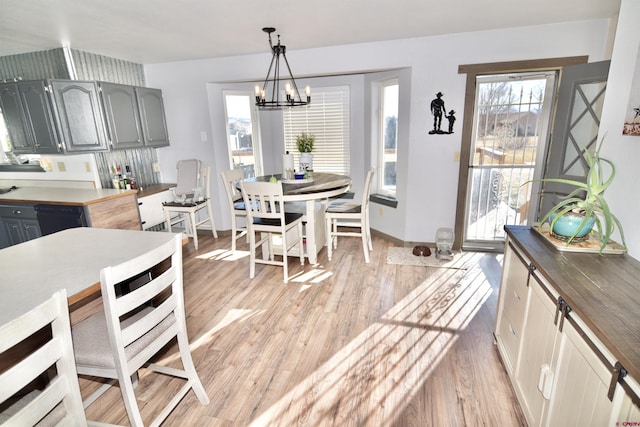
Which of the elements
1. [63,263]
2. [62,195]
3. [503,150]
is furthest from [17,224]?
[503,150]

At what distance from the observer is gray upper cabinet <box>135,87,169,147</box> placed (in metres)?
3.94

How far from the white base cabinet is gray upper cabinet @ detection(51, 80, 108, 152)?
13.3 feet

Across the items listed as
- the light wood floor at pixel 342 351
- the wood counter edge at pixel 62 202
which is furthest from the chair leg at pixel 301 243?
the wood counter edge at pixel 62 202

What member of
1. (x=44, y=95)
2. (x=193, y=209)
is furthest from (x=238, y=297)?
(x=44, y=95)

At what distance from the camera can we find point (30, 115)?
3203mm

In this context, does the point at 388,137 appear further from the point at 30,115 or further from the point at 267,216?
the point at 30,115

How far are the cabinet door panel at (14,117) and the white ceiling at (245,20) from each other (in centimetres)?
44

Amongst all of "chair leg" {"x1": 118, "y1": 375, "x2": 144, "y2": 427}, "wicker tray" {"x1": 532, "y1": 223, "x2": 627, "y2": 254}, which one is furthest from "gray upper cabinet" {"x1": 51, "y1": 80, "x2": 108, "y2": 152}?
"wicker tray" {"x1": 532, "y1": 223, "x2": 627, "y2": 254}

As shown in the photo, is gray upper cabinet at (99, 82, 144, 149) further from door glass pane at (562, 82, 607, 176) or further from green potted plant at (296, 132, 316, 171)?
door glass pane at (562, 82, 607, 176)

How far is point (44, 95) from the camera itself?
→ 309 cm

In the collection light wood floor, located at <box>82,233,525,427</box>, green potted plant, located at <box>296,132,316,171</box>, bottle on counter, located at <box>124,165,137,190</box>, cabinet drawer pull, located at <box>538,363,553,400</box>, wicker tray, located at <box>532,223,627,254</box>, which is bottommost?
light wood floor, located at <box>82,233,525,427</box>

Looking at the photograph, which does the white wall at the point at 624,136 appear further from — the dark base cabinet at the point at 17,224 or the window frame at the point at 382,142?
the dark base cabinet at the point at 17,224

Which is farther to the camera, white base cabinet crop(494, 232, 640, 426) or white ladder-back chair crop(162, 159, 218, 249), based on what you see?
white ladder-back chair crop(162, 159, 218, 249)

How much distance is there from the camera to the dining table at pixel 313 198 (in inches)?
126
